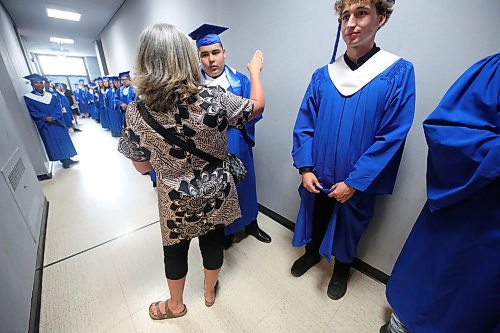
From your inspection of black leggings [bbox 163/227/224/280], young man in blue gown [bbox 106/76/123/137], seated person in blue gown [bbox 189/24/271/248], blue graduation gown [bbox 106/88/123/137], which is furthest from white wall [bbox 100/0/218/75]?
black leggings [bbox 163/227/224/280]

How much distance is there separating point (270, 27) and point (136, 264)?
2.00 meters

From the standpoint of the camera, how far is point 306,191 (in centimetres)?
125

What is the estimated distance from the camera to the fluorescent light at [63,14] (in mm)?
4646

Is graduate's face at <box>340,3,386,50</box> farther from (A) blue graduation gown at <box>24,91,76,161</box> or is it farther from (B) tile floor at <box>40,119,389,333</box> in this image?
(A) blue graduation gown at <box>24,91,76,161</box>

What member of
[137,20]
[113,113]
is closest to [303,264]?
[137,20]

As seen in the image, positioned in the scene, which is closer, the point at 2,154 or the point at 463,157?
the point at 463,157

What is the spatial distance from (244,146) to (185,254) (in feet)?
2.44

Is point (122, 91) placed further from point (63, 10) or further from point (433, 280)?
point (433, 280)

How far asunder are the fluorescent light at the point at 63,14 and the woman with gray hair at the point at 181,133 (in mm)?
6229

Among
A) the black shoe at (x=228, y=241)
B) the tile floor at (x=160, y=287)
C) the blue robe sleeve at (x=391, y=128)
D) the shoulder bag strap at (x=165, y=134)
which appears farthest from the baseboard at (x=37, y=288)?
the blue robe sleeve at (x=391, y=128)

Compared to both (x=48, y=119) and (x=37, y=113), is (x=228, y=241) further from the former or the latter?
(x=37, y=113)

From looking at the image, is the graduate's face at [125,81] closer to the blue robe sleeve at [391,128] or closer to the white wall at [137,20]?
the white wall at [137,20]

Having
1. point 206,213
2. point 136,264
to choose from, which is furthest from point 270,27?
point 136,264

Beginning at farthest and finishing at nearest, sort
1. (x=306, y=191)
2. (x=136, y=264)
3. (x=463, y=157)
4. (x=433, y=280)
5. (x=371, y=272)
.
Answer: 1. (x=136, y=264)
2. (x=371, y=272)
3. (x=306, y=191)
4. (x=433, y=280)
5. (x=463, y=157)
